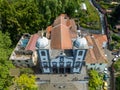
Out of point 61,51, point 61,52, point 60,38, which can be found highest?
point 60,38

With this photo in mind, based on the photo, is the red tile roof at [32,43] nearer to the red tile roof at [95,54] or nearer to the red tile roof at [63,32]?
the red tile roof at [63,32]

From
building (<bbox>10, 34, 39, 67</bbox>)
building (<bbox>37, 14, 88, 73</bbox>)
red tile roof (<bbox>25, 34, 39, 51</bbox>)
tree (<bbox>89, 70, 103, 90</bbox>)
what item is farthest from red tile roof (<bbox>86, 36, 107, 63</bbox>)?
red tile roof (<bbox>25, 34, 39, 51</bbox>)

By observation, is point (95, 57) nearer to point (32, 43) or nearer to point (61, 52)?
point (61, 52)

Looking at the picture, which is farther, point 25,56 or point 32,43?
point 32,43

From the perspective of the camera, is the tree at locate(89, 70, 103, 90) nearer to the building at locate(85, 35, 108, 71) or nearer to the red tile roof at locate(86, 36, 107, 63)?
the building at locate(85, 35, 108, 71)

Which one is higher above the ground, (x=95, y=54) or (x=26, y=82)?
(x=95, y=54)

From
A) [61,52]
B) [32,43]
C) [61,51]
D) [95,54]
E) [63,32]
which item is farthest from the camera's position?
[32,43]

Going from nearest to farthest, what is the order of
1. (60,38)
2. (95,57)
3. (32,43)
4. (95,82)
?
1. (95,82)
2. (95,57)
3. (60,38)
4. (32,43)

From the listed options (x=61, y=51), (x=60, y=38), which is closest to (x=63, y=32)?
(x=60, y=38)
